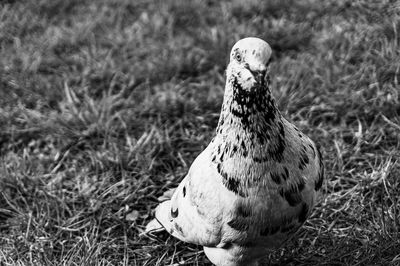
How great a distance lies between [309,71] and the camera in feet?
12.5

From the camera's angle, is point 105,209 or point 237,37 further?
point 237,37

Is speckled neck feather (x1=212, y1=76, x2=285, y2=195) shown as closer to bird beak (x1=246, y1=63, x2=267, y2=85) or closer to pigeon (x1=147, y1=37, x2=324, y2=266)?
pigeon (x1=147, y1=37, x2=324, y2=266)

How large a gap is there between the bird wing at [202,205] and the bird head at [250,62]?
17.5 inches

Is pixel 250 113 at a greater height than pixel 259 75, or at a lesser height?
lesser

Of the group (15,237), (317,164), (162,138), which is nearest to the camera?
(317,164)

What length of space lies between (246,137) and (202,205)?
1.16 feet

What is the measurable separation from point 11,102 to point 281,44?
6.63ft

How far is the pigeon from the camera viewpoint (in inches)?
82.6

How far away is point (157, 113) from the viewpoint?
376cm

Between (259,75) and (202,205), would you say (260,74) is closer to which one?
(259,75)

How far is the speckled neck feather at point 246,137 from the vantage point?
6.82ft

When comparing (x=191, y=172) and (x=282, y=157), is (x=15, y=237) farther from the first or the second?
(x=282, y=157)

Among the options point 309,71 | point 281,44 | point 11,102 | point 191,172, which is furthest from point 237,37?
point 191,172

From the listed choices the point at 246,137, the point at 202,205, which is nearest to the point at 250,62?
the point at 246,137
